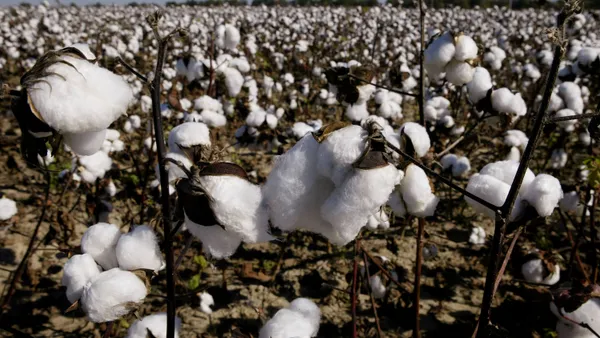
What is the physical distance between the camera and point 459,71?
7.55ft

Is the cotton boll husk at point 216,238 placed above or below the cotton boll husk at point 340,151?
below

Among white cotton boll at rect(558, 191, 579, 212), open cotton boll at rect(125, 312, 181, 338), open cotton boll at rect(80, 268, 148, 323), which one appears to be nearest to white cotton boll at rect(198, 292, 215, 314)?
open cotton boll at rect(125, 312, 181, 338)

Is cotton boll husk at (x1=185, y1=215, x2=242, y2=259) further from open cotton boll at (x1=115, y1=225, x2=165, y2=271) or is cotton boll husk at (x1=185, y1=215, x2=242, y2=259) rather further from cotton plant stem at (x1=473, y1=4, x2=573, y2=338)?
cotton plant stem at (x1=473, y1=4, x2=573, y2=338)

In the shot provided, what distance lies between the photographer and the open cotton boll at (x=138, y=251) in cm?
122

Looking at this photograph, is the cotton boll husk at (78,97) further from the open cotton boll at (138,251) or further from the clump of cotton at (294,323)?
the clump of cotton at (294,323)

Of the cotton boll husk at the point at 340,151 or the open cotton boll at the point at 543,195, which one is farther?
the open cotton boll at the point at 543,195

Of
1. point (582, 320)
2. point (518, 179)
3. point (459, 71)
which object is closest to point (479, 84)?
point (459, 71)

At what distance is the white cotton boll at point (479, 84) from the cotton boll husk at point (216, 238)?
73.7 inches

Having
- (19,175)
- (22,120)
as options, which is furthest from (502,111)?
(19,175)

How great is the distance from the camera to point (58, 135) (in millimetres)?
990

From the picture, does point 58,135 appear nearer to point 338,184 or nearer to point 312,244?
point 338,184

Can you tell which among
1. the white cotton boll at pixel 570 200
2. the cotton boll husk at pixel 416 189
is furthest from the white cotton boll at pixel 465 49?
the white cotton boll at pixel 570 200

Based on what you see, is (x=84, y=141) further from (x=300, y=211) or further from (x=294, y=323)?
(x=294, y=323)

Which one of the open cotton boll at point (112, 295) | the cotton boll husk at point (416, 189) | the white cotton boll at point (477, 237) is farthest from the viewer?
the white cotton boll at point (477, 237)
